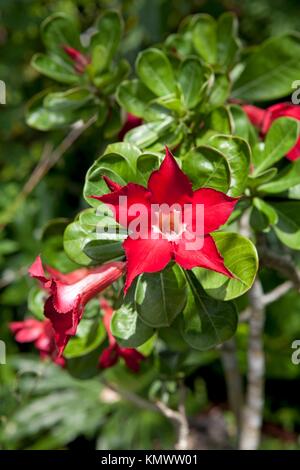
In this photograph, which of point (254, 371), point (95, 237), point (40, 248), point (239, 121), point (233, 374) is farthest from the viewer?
point (40, 248)

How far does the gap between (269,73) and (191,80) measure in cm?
23

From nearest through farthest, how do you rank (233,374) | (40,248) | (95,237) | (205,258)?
(205,258)
(95,237)
(233,374)
(40,248)

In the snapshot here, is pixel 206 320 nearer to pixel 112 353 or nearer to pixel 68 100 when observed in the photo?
pixel 112 353

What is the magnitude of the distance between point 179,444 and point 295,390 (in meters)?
1.03

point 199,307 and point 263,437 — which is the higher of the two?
point 199,307

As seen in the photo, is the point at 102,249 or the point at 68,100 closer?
the point at 102,249

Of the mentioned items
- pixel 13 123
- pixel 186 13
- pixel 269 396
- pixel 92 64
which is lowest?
pixel 269 396

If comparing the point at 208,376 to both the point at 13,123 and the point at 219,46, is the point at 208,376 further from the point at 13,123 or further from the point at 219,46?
the point at 219,46

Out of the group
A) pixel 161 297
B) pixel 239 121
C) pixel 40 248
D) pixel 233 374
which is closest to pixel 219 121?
pixel 239 121

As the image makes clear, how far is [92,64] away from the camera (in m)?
1.00

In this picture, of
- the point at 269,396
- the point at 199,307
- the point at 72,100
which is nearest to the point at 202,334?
the point at 199,307

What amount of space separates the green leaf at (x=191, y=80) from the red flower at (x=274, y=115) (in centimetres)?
11

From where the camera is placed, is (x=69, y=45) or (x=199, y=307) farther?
(x=69, y=45)

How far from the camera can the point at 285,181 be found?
32.8 inches
